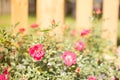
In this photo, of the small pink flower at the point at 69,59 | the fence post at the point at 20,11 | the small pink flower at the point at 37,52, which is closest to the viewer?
the small pink flower at the point at 37,52

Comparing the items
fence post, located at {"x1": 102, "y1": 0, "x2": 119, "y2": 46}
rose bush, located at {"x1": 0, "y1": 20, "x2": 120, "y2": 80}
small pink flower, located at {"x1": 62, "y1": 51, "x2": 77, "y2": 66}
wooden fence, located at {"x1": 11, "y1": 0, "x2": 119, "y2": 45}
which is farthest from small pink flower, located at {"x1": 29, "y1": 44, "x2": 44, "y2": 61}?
fence post, located at {"x1": 102, "y1": 0, "x2": 119, "y2": 46}

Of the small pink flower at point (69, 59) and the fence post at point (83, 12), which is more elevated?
the fence post at point (83, 12)

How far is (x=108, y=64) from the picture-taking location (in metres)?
2.94

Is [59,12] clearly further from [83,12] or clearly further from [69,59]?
[69,59]

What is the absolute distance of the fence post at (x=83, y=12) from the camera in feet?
13.5

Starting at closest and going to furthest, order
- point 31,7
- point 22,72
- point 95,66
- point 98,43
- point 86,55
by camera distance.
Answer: point 22,72 < point 95,66 < point 86,55 < point 98,43 < point 31,7

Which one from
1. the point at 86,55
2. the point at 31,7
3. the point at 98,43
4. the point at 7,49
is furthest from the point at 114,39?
the point at 31,7

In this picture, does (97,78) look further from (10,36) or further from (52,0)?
(52,0)

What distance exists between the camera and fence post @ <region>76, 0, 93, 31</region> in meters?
4.10

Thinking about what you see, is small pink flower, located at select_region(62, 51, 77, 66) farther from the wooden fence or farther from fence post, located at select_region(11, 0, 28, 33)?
fence post, located at select_region(11, 0, 28, 33)

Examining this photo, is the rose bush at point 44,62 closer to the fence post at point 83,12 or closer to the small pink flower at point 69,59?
the small pink flower at point 69,59

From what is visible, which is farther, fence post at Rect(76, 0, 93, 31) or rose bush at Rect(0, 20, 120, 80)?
fence post at Rect(76, 0, 93, 31)

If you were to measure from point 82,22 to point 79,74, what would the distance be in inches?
62.3

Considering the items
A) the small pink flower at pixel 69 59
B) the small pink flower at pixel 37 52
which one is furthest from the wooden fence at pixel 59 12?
the small pink flower at pixel 37 52
